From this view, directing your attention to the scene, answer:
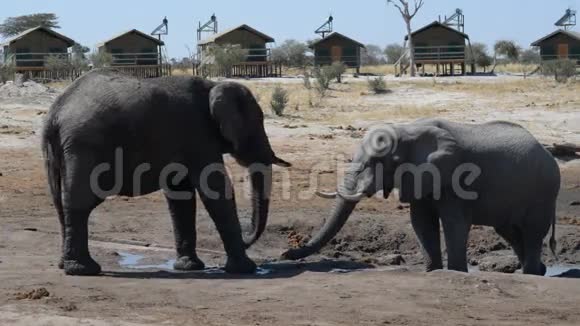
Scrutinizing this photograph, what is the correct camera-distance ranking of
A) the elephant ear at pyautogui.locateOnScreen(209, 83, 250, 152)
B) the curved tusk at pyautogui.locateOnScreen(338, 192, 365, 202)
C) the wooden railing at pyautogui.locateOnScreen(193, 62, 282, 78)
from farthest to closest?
the wooden railing at pyautogui.locateOnScreen(193, 62, 282, 78) < the curved tusk at pyautogui.locateOnScreen(338, 192, 365, 202) < the elephant ear at pyautogui.locateOnScreen(209, 83, 250, 152)

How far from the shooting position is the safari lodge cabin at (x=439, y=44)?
51.8 meters

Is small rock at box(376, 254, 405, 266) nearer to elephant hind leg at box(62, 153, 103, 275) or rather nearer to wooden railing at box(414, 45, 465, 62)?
elephant hind leg at box(62, 153, 103, 275)

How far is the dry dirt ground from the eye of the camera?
781 cm

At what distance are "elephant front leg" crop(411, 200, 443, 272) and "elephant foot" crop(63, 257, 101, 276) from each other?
10.5ft

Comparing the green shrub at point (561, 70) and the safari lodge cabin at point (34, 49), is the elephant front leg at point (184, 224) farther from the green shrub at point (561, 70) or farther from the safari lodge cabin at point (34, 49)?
the safari lodge cabin at point (34, 49)

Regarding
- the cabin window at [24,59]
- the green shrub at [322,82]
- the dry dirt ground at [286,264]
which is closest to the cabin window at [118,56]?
the cabin window at [24,59]

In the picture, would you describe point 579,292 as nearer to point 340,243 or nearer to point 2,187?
point 340,243

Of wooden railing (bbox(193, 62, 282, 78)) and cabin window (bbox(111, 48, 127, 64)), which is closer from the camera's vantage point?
wooden railing (bbox(193, 62, 282, 78))

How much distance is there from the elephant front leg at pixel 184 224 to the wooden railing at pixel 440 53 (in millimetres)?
41741

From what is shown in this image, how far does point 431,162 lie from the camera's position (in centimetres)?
1027

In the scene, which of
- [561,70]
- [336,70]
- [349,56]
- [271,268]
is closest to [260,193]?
[271,268]

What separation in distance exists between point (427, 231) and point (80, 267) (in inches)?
135

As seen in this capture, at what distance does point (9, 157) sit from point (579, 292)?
38.4 feet

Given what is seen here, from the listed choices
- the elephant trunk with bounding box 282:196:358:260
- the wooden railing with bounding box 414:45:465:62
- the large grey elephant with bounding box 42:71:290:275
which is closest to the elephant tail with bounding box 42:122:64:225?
the large grey elephant with bounding box 42:71:290:275
